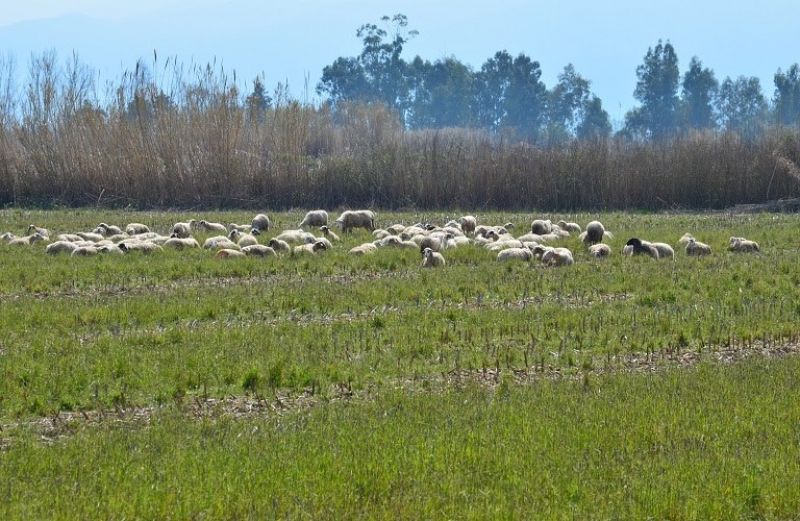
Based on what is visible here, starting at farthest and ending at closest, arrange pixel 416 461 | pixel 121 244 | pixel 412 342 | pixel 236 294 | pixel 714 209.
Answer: pixel 714 209, pixel 121 244, pixel 236 294, pixel 412 342, pixel 416 461

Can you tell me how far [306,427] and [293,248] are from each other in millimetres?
10670

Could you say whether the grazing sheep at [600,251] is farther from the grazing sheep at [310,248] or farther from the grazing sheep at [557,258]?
the grazing sheep at [310,248]

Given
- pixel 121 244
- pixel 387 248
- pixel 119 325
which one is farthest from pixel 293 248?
pixel 119 325

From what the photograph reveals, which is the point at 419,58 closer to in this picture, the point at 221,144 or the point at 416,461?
the point at 221,144

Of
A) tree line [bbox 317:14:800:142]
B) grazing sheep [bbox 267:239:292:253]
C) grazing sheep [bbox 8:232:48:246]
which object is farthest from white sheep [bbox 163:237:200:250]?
tree line [bbox 317:14:800:142]

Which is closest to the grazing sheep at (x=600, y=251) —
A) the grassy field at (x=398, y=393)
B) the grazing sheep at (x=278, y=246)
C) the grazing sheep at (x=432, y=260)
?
the grassy field at (x=398, y=393)

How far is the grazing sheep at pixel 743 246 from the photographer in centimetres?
A: 1880

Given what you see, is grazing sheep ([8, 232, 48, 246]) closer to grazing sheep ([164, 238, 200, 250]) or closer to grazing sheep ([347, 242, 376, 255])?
grazing sheep ([164, 238, 200, 250])

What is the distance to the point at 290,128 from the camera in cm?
3262

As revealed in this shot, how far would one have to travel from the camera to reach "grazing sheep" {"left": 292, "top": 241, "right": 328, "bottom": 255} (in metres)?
18.0

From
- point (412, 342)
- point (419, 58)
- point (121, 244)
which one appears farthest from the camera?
point (419, 58)

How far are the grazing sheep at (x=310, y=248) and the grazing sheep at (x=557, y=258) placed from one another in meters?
3.78

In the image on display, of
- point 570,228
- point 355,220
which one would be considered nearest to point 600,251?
point 570,228

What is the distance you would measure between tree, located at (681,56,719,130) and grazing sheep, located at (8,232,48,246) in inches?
3378
